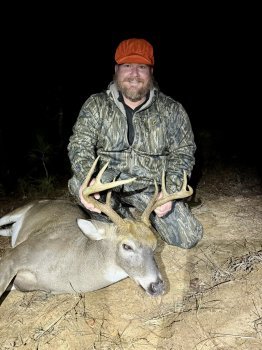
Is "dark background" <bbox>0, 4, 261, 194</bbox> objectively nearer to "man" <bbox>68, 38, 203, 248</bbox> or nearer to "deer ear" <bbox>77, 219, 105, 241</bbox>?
"man" <bbox>68, 38, 203, 248</bbox>

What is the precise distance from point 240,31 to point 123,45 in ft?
44.2

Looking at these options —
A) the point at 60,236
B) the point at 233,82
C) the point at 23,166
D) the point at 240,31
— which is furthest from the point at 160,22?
the point at 60,236

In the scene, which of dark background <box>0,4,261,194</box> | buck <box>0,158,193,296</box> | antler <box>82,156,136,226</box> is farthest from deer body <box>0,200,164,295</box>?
dark background <box>0,4,261,194</box>

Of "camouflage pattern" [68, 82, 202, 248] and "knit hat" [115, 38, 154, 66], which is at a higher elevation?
"knit hat" [115, 38, 154, 66]

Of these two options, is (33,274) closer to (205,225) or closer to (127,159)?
(127,159)

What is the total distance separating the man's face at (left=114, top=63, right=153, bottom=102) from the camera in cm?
495

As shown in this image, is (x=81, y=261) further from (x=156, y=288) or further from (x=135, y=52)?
(x=135, y=52)

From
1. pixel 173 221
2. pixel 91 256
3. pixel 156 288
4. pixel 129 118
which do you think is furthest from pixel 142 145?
pixel 156 288

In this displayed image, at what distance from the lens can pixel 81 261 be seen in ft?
13.3

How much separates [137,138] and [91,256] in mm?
1552

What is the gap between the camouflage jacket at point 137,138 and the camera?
500 cm

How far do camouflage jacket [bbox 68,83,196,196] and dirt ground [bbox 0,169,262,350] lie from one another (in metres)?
0.90

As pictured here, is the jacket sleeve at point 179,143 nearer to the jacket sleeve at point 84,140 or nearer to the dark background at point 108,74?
the jacket sleeve at point 84,140

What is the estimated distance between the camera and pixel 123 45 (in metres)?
4.94
